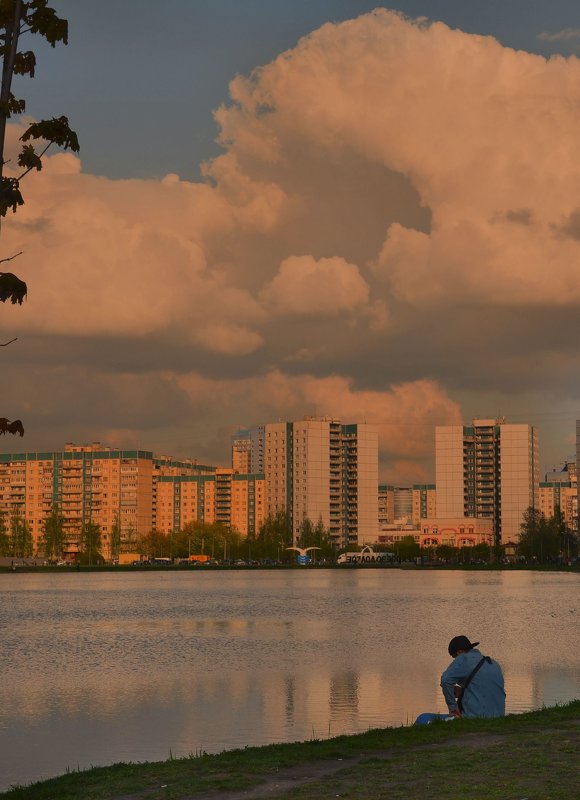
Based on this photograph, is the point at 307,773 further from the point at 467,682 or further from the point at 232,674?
the point at 232,674

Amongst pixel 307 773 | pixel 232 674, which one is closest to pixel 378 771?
pixel 307 773

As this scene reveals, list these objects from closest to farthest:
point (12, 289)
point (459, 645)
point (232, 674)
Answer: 1. point (12, 289)
2. point (459, 645)
3. point (232, 674)

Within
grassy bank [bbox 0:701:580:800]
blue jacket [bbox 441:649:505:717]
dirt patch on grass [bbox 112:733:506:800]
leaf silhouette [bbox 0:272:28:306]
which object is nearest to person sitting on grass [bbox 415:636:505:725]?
blue jacket [bbox 441:649:505:717]

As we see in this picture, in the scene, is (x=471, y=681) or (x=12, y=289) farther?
(x=471, y=681)

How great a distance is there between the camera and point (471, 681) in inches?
807

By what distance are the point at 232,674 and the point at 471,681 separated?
751 inches

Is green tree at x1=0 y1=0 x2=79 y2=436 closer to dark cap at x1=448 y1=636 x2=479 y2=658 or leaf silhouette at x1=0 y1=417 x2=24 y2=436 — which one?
leaf silhouette at x1=0 y1=417 x2=24 y2=436

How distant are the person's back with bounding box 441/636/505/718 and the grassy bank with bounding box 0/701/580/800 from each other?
112cm

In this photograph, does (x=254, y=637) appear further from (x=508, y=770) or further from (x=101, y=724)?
(x=508, y=770)

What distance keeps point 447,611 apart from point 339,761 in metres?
60.9

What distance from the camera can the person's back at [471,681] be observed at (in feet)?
65.8

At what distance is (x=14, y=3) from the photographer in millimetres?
16375

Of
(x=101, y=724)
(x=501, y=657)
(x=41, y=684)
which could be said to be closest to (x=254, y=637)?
(x=501, y=657)

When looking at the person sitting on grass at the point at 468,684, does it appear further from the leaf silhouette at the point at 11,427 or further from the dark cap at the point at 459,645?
the leaf silhouette at the point at 11,427
